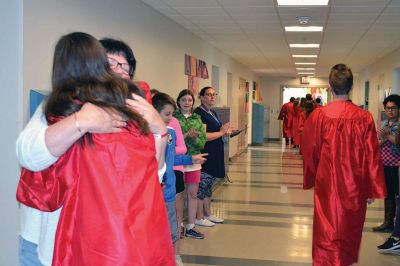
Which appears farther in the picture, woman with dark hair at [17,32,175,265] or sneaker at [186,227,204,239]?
sneaker at [186,227,204,239]

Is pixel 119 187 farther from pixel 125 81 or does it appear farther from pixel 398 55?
pixel 398 55

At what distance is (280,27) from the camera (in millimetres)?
7879

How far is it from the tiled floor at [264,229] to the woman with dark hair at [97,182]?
9.74ft

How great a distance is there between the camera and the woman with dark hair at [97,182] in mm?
1400

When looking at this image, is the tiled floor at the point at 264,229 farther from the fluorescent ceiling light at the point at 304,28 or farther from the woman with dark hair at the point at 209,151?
the fluorescent ceiling light at the point at 304,28

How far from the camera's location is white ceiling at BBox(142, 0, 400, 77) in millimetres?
6133

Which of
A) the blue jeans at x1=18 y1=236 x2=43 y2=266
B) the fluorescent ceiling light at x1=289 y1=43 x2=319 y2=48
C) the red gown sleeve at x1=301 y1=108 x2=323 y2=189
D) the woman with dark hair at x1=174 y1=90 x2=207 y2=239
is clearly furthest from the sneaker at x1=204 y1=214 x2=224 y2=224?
the fluorescent ceiling light at x1=289 y1=43 x2=319 y2=48

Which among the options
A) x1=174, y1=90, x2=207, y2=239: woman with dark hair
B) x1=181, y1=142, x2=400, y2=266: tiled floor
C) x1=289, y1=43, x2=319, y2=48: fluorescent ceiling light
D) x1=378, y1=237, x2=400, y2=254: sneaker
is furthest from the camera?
x1=289, y1=43, x2=319, y2=48: fluorescent ceiling light

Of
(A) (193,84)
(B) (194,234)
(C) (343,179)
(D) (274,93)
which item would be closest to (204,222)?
(B) (194,234)

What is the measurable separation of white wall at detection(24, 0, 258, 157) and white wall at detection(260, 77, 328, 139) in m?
11.6

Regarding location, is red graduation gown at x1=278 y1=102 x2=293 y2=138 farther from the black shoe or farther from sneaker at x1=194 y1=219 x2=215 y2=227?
sneaker at x1=194 y1=219 x2=215 y2=227

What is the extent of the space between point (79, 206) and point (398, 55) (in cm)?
999

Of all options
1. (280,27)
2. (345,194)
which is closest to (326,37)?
(280,27)

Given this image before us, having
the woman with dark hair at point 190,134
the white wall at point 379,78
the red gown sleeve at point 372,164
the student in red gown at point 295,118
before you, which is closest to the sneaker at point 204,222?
the woman with dark hair at point 190,134
